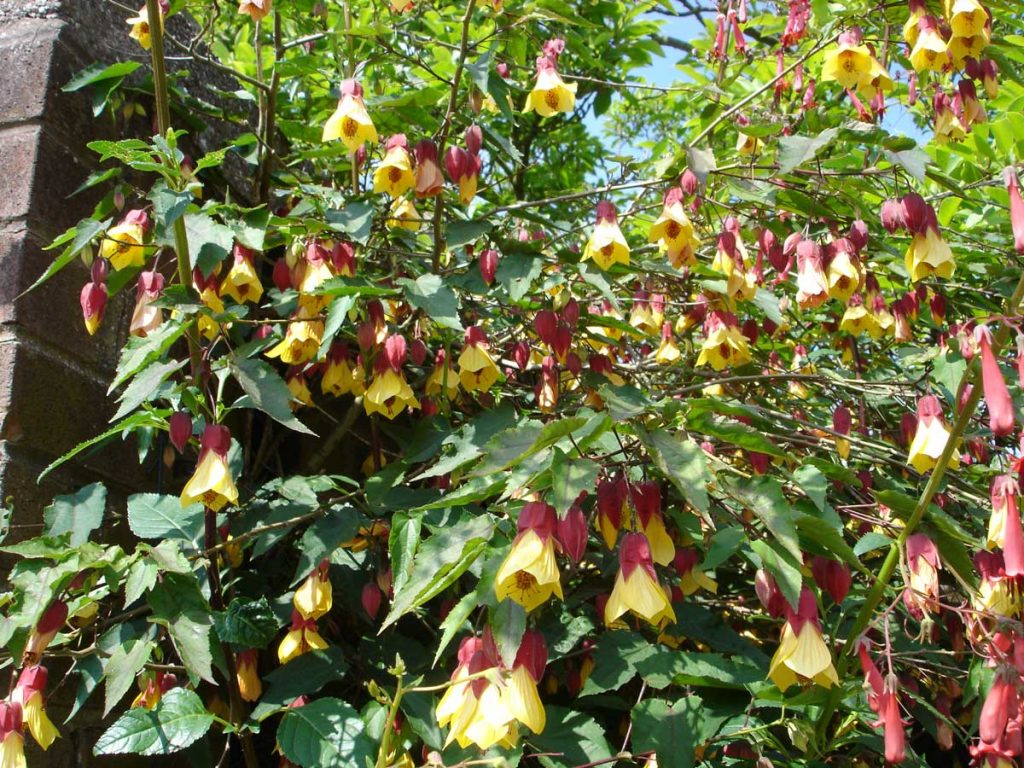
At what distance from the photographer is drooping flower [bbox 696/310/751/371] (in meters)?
2.13

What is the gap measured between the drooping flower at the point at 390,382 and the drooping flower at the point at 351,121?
0.39m

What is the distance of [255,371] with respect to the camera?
157 centimetres

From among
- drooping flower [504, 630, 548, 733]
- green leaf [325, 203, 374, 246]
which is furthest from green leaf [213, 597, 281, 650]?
green leaf [325, 203, 374, 246]

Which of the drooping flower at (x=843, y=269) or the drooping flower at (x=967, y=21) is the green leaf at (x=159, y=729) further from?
the drooping flower at (x=967, y=21)

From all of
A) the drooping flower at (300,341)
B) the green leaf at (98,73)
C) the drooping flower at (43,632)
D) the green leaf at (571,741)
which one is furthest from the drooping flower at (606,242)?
the drooping flower at (43,632)

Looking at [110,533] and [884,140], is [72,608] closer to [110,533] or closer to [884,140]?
[110,533]

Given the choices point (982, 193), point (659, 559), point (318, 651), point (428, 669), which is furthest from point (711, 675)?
point (982, 193)

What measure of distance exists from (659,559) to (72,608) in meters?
0.95

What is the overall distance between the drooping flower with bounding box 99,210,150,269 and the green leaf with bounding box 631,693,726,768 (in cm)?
119

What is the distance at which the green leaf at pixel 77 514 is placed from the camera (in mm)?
1572

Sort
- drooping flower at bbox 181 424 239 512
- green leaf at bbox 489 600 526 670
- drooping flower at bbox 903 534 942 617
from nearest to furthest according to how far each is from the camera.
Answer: green leaf at bbox 489 600 526 670 → drooping flower at bbox 903 534 942 617 → drooping flower at bbox 181 424 239 512

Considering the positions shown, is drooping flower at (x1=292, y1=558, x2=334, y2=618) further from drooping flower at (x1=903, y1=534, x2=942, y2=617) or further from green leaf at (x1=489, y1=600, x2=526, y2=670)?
drooping flower at (x1=903, y1=534, x2=942, y2=617)

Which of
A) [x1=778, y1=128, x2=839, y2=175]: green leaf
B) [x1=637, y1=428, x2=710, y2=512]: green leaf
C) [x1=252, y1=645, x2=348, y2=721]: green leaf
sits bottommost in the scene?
[x1=252, y1=645, x2=348, y2=721]: green leaf

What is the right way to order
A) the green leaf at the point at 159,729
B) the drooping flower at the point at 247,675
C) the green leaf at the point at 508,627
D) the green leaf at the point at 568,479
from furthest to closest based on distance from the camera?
the drooping flower at the point at 247,675
the green leaf at the point at 159,729
the green leaf at the point at 508,627
the green leaf at the point at 568,479
